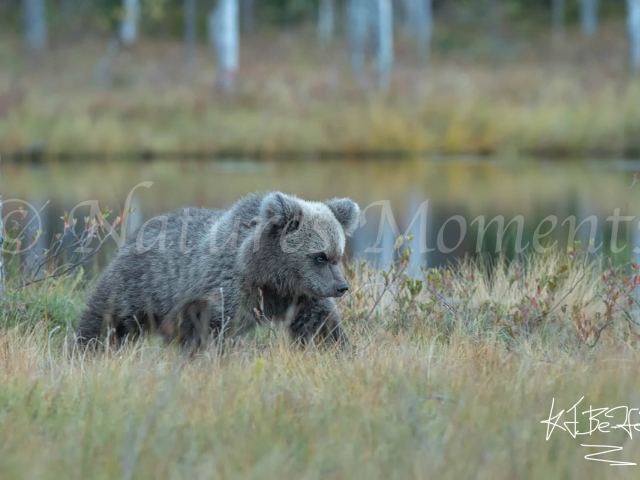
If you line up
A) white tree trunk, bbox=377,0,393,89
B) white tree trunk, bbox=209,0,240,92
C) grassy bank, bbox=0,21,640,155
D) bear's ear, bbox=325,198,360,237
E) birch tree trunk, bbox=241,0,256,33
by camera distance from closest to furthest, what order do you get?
bear's ear, bbox=325,198,360,237 < grassy bank, bbox=0,21,640,155 < white tree trunk, bbox=209,0,240,92 < white tree trunk, bbox=377,0,393,89 < birch tree trunk, bbox=241,0,256,33

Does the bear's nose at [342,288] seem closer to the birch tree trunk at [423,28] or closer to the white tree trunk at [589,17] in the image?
the birch tree trunk at [423,28]

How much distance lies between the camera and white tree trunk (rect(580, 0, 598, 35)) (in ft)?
144

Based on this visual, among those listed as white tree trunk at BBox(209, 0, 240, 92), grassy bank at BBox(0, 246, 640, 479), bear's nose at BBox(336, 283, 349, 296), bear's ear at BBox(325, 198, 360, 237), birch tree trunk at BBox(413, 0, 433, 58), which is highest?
birch tree trunk at BBox(413, 0, 433, 58)

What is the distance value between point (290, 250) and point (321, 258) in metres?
0.21

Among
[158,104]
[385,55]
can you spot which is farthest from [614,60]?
[158,104]

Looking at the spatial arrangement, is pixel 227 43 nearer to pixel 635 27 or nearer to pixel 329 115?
pixel 329 115

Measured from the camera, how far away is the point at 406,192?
Answer: 1518 centimetres

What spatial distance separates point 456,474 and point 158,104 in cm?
2159

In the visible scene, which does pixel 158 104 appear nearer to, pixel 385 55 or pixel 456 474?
pixel 385 55

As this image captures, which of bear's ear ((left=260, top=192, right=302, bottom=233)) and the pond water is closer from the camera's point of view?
bear's ear ((left=260, top=192, right=302, bottom=233))

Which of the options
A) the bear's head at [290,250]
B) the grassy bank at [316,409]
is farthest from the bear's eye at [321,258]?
the grassy bank at [316,409]

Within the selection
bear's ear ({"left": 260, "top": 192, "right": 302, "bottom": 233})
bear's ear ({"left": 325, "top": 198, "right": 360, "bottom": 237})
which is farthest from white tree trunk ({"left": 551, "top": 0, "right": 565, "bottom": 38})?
bear's ear ({"left": 260, "top": 192, "right": 302, "bottom": 233})

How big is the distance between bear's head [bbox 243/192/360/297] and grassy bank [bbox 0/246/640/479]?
373 millimetres

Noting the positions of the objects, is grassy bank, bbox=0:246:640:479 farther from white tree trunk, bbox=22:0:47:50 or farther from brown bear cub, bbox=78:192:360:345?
white tree trunk, bbox=22:0:47:50
